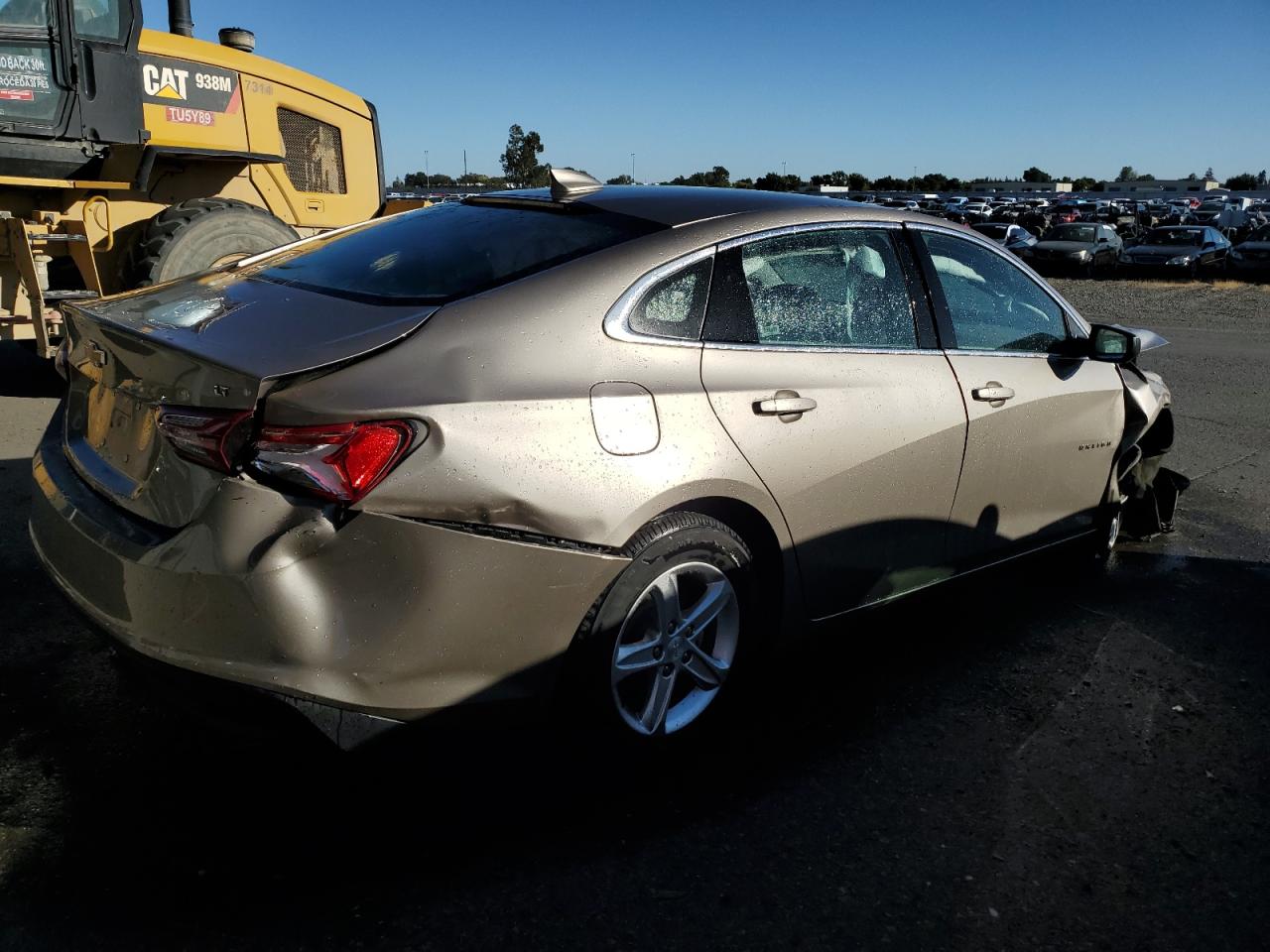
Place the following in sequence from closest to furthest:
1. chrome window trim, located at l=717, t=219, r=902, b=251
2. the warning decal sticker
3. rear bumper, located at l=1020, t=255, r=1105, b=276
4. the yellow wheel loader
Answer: chrome window trim, located at l=717, t=219, r=902, b=251 → the warning decal sticker → the yellow wheel loader → rear bumper, located at l=1020, t=255, r=1105, b=276

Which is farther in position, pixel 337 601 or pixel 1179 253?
pixel 1179 253

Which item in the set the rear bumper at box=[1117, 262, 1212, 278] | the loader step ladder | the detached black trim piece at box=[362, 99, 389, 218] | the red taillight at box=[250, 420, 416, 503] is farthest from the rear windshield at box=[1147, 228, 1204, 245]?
the red taillight at box=[250, 420, 416, 503]

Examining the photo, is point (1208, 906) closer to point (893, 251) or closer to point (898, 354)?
point (898, 354)

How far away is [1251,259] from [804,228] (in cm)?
2488

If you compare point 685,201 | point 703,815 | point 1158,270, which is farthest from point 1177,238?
point 703,815

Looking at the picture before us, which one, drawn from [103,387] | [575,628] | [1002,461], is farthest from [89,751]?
[1002,461]

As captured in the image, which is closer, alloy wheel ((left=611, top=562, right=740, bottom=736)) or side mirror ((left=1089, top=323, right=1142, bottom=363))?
alloy wheel ((left=611, top=562, right=740, bottom=736))

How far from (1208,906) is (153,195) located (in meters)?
7.78

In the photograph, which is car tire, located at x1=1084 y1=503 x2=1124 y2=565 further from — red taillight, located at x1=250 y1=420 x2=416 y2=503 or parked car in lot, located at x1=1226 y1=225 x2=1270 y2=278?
parked car in lot, located at x1=1226 y1=225 x2=1270 y2=278

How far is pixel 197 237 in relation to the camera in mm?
6785

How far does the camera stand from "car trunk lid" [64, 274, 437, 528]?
2375 millimetres

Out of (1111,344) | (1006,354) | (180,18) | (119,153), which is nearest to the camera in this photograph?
(1006,354)

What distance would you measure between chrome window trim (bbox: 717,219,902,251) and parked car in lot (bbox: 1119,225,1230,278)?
24434 mm

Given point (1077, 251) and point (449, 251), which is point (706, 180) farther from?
point (449, 251)
